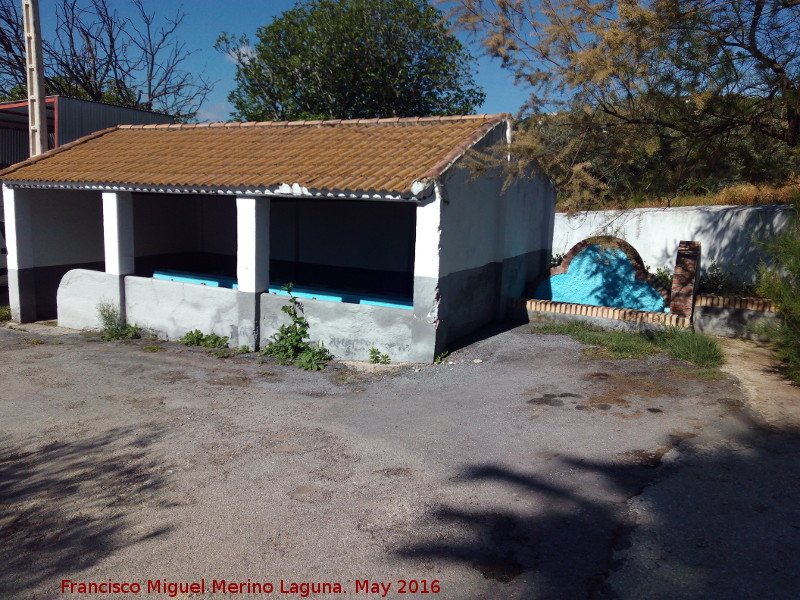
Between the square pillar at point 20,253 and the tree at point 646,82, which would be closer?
the tree at point 646,82

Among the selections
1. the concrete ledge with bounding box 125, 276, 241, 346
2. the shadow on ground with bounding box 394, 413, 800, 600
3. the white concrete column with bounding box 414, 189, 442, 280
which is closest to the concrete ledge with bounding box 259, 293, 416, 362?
the white concrete column with bounding box 414, 189, 442, 280

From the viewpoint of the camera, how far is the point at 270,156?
10344 mm

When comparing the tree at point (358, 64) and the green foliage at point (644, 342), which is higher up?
the tree at point (358, 64)

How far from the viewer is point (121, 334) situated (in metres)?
10.7

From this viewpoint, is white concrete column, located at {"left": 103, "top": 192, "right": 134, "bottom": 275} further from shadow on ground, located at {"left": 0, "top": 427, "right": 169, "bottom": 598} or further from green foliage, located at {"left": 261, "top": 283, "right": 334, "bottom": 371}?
shadow on ground, located at {"left": 0, "top": 427, "right": 169, "bottom": 598}

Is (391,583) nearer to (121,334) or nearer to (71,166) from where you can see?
(121,334)

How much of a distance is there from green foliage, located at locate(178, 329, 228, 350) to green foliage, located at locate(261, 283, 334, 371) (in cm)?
92

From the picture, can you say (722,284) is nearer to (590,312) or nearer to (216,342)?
(590,312)

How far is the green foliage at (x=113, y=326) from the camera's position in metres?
10.7

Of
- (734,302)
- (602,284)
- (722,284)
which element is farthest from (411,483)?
(722,284)

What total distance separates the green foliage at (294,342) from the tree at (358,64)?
11071 millimetres

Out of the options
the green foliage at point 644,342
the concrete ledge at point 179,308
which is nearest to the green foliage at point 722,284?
the green foliage at point 644,342

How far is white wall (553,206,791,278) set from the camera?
40.4 feet

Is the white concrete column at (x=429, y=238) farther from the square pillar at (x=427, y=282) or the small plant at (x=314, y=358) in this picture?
the small plant at (x=314, y=358)
